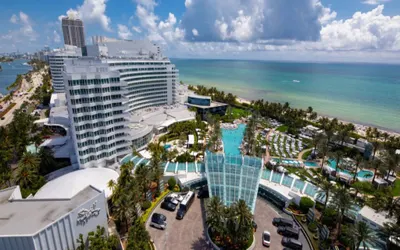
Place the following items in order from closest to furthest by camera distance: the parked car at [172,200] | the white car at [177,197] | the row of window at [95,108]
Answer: the parked car at [172,200], the white car at [177,197], the row of window at [95,108]

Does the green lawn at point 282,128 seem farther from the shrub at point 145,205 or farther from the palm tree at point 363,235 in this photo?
the shrub at point 145,205

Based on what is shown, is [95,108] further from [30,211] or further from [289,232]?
[289,232]

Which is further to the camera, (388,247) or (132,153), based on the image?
(132,153)

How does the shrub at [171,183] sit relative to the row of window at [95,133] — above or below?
below

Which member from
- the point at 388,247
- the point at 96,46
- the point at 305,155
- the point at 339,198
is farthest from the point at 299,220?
the point at 96,46

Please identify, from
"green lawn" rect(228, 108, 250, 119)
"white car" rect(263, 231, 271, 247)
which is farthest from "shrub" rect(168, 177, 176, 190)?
"green lawn" rect(228, 108, 250, 119)

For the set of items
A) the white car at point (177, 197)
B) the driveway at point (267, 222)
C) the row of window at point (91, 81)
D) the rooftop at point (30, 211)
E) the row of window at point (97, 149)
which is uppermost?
the row of window at point (91, 81)

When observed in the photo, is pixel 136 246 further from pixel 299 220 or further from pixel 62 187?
pixel 299 220

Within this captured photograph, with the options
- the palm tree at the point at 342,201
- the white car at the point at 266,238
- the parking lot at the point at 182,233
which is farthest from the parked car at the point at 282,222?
the parking lot at the point at 182,233
